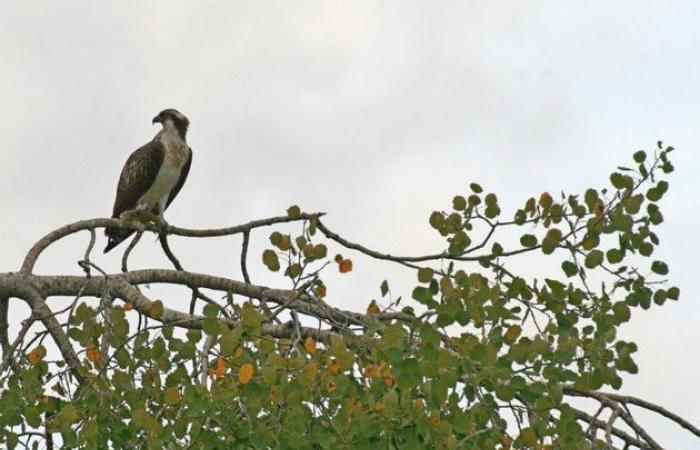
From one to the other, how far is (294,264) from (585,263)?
5.69 feet

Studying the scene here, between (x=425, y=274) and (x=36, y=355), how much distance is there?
6.59 feet

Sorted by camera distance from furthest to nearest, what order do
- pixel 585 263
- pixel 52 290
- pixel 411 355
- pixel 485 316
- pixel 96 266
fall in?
pixel 52 290
pixel 96 266
pixel 585 263
pixel 485 316
pixel 411 355

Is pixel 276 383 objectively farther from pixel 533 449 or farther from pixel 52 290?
pixel 52 290

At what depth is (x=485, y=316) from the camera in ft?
20.2

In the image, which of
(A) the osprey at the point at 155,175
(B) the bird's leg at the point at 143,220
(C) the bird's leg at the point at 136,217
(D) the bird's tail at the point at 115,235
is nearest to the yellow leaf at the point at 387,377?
(B) the bird's leg at the point at 143,220

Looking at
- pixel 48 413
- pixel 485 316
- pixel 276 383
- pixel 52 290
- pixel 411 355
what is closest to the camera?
pixel 276 383

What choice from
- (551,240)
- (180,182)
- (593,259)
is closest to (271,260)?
(551,240)

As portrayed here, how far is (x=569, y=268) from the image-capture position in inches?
284

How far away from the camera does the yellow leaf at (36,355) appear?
21.4 ft

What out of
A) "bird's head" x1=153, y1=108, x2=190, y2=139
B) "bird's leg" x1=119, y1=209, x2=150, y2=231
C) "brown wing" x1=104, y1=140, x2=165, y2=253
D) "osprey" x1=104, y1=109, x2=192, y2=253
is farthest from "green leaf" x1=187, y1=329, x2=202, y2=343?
"bird's head" x1=153, y1=108, x2=190, y2=139

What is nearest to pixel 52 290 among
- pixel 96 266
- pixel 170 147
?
pixel 96 266

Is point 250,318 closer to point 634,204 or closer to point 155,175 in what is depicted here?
point 634,204

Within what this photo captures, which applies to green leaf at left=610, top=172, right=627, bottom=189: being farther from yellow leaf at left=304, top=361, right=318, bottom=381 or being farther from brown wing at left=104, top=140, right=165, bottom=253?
brown wing at left=104, top=140, right=165, bottom=253

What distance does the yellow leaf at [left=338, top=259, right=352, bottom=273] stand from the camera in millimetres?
6587
